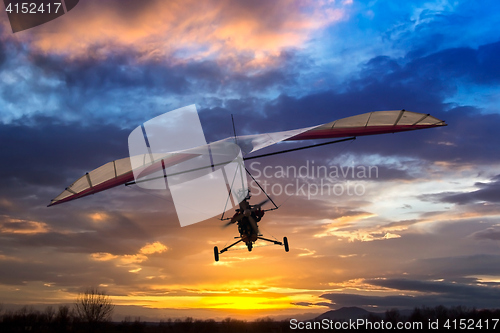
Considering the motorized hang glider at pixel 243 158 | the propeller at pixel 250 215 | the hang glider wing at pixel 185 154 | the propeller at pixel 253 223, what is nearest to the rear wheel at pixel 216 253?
the motorized hang glider at pixel 243 158

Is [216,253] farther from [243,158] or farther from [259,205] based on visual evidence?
[243,158]

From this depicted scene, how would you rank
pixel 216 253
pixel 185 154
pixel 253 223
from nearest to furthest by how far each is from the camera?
pixel 253 223 < pixel 185 154 < pixel 216 253

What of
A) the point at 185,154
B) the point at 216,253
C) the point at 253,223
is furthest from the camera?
the point at 216,253

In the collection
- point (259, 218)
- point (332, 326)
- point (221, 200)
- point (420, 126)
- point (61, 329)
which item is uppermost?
point (420, 126)

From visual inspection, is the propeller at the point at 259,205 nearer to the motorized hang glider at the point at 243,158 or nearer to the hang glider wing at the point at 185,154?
the motorized hang glider at the point at 243,158

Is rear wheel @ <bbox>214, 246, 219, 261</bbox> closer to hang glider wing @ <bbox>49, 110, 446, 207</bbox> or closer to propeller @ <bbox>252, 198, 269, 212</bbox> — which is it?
propeller @ <bbox>252, 198, 269, 212</bbox>

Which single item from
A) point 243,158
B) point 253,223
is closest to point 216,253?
point 253,223

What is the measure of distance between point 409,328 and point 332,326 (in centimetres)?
2355

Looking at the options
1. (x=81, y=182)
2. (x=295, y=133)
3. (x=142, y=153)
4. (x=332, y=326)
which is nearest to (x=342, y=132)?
(x=295, y=133)

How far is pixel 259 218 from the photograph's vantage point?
1234 centimetres

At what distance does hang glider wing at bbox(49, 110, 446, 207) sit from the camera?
38.4 ft

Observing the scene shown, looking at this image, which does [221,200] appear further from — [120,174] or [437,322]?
[437,322]

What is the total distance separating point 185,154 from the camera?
41.0ft

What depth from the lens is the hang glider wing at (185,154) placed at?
38.4ft
